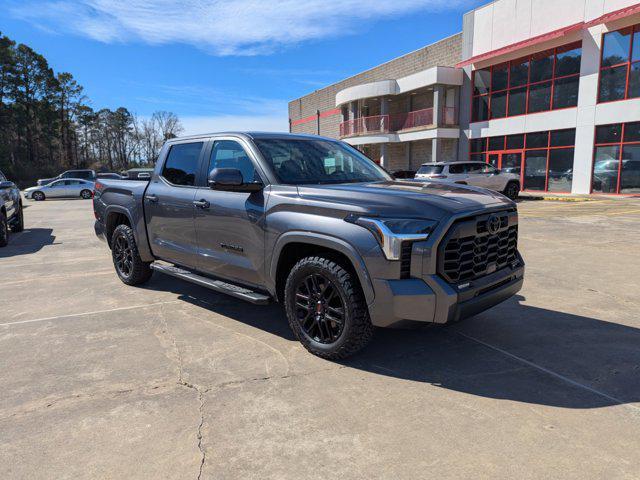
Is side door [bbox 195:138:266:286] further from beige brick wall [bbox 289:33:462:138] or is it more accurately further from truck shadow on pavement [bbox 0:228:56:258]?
beige brick wall [bbox 289:33:462:138]

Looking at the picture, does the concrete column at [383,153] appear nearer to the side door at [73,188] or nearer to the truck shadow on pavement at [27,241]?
the side door at [73,188]

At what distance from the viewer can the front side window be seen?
14.1 feet

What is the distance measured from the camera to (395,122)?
32031 millimetres

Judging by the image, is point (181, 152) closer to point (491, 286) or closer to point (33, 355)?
point (33, 355)

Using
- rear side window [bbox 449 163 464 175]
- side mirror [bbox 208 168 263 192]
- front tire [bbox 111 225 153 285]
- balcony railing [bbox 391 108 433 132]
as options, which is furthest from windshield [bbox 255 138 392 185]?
balcony railing [bbox 391 108 433 132]

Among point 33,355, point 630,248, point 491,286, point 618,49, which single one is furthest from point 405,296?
point 618,49

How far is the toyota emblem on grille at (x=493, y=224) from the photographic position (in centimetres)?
359

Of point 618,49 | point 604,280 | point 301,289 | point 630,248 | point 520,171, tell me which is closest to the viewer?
point 301,289

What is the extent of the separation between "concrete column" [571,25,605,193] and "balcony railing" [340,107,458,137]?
309 inches

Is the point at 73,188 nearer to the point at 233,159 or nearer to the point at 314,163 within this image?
the point at 233,159

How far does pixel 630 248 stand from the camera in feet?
27.9

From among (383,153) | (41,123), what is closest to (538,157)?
(383,153)

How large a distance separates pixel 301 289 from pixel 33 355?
2.32 m

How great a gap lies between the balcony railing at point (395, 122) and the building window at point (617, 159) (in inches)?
352
